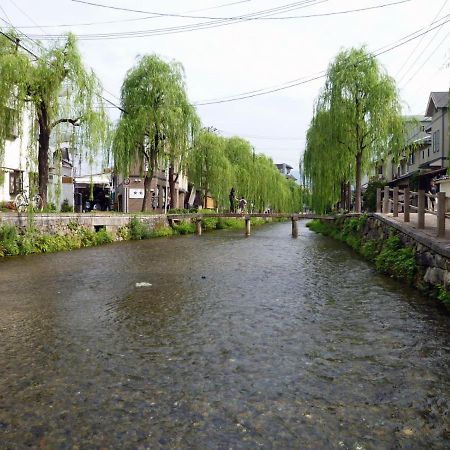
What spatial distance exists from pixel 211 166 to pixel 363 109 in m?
15.5

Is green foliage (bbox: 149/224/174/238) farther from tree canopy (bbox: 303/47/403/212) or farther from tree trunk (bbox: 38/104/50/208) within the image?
tree canopy (bbox: 303/47/403/212)

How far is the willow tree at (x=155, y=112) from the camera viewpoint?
86.0 ft

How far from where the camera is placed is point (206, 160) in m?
35.0

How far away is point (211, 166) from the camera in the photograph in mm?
34688

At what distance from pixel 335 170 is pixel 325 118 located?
2.81m

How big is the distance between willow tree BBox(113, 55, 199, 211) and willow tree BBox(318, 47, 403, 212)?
31.1 ft

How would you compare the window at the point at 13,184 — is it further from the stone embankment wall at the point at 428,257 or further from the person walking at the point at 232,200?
the person walking at the point at 232,200

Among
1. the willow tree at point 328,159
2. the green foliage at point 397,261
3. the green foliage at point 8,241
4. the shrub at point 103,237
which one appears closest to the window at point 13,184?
the shrub at point 103,237

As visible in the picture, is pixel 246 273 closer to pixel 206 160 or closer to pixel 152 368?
pixel 152 368

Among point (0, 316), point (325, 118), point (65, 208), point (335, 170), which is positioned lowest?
point (0, 316)

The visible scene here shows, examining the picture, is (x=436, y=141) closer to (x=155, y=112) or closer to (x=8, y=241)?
(x=155, y=112)

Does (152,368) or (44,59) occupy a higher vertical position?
(44,59)

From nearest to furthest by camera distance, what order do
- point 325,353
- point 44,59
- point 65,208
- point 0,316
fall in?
point 325,353 → point 0,316 → point 44,59 → point 65,208

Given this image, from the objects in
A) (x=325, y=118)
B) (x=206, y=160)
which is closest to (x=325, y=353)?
(x=325, y=118)
